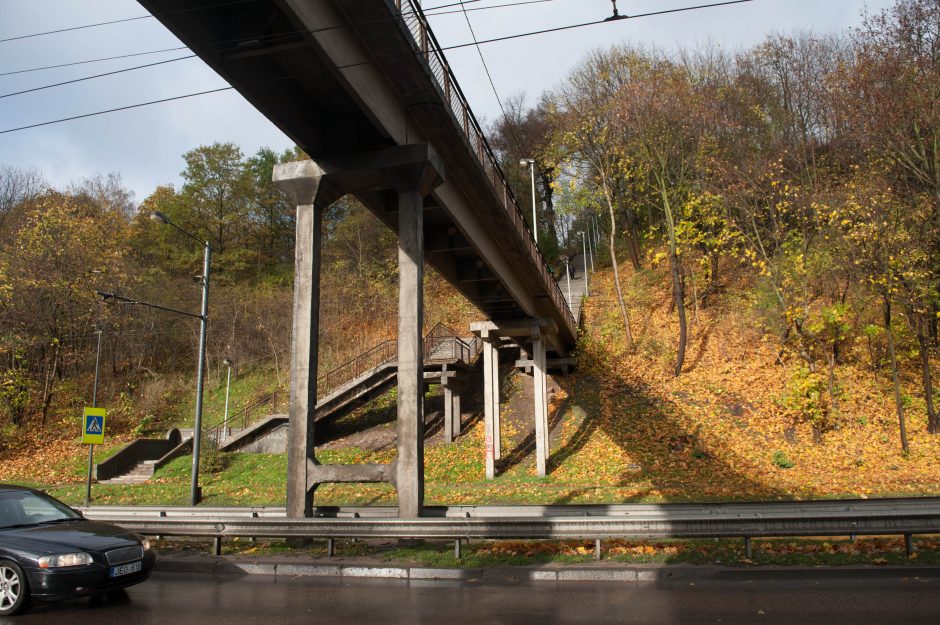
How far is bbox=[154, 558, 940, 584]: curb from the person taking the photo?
757 cm

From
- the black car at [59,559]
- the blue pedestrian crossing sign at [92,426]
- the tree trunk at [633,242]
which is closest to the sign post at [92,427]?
the blue pedestrian crossing sign at [92,426]

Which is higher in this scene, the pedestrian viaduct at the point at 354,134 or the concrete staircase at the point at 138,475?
the pedestrian viaduct at the point at 354,134

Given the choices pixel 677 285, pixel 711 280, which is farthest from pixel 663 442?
pixel 711 280

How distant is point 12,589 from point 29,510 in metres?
1.33

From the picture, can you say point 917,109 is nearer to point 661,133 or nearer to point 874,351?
point 874,351

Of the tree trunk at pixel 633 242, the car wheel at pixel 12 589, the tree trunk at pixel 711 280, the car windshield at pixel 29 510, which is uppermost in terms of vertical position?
the tree trunk at pixel 633 242

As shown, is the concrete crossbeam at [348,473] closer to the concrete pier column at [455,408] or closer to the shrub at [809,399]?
the concrete pier column at [455,408]

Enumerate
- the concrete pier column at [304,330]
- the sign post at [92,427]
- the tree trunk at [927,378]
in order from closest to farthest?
the concrete pier column at [304,330] → the sign post at [92,427] → the tree trunk at [927,378]

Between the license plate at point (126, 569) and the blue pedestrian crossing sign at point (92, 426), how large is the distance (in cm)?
1385

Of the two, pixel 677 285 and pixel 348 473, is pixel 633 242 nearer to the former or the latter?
pixel 677 285

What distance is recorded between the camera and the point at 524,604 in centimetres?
688

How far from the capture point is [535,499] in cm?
1719

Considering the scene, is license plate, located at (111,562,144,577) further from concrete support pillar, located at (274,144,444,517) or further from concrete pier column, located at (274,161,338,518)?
concrete support pillar, located at (274,144,444,517)

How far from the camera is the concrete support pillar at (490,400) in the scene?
22.4 m
